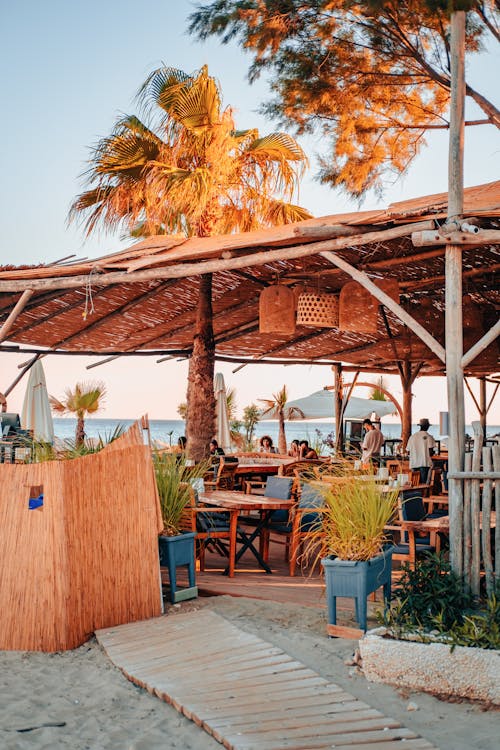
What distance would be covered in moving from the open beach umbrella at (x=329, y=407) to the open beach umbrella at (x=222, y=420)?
280 inches

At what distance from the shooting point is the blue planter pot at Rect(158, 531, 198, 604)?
17.3 feet

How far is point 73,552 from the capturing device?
4.64 meters

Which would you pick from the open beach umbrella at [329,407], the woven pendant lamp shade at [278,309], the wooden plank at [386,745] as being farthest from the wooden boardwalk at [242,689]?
the open beach umbrella at [329,407]

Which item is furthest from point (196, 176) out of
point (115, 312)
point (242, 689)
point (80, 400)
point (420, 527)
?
point (80, 400)

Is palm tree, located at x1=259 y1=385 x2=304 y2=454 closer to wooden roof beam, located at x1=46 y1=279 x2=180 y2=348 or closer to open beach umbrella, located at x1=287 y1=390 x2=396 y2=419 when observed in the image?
open beach umbrella, located at x1=287 y1=390 x2=396 y2=419

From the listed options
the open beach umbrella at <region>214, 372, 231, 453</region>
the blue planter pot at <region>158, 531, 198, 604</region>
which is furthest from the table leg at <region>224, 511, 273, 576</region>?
the open beach umbrella at <region>214, 372, 231, 453</region>

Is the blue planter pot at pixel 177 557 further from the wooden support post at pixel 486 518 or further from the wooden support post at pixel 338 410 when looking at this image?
the wooden support post at pixel 338 410

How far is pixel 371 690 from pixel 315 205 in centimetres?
916

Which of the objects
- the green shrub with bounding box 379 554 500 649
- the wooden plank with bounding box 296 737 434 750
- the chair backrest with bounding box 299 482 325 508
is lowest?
the wooden plank with bounding box 296 737 434 750

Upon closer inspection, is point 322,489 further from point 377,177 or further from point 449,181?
point 377,177

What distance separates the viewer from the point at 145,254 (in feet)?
23.0

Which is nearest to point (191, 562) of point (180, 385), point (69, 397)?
point (69, 397)

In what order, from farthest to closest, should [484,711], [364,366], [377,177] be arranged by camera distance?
1. [364,366]
2. [377,177]
3. [484,711]

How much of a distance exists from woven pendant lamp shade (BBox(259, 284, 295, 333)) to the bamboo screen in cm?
302
